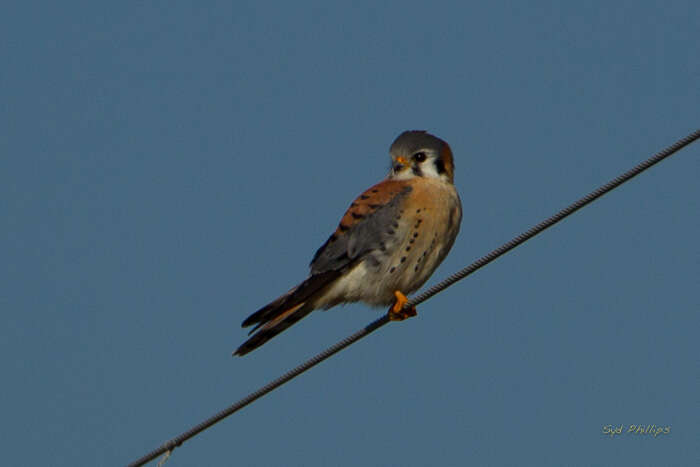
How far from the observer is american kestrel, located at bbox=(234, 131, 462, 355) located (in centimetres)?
574

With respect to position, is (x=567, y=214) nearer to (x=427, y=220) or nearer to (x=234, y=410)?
(x=234, y=410)

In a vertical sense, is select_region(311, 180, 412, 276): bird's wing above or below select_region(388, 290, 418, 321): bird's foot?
above

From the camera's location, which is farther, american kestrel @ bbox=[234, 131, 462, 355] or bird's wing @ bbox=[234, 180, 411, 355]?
american kestrel @ bbox=[234, 131, 462, 355]

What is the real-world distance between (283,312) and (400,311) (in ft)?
2.09

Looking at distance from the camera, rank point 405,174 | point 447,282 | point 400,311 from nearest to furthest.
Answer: point 447,282 < point 400,311 < point 405,174

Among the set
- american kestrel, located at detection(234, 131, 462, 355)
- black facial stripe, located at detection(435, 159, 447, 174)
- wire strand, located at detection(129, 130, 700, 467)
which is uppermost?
black facial stripe, located at detection(435, 159, 447, 174)

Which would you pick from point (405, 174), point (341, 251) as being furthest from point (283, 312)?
point (405, 174)

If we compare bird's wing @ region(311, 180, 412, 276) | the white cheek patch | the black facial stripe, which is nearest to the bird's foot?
bird's wing @ region(311, 180, 412, 276)

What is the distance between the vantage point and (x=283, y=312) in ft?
18.2

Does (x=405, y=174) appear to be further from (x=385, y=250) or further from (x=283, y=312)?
(x=283, y=312)

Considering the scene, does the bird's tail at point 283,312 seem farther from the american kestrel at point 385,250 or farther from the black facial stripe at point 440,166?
the black facial stripe at point 440,166

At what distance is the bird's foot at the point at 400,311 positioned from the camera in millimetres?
5695

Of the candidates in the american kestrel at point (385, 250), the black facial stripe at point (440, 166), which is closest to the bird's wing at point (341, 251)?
the american kestrel at point (385, 250)

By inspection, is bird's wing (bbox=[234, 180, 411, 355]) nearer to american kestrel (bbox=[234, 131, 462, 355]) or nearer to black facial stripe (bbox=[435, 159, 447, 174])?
american kestrel (bbox=[234, 131, 462, 355])
